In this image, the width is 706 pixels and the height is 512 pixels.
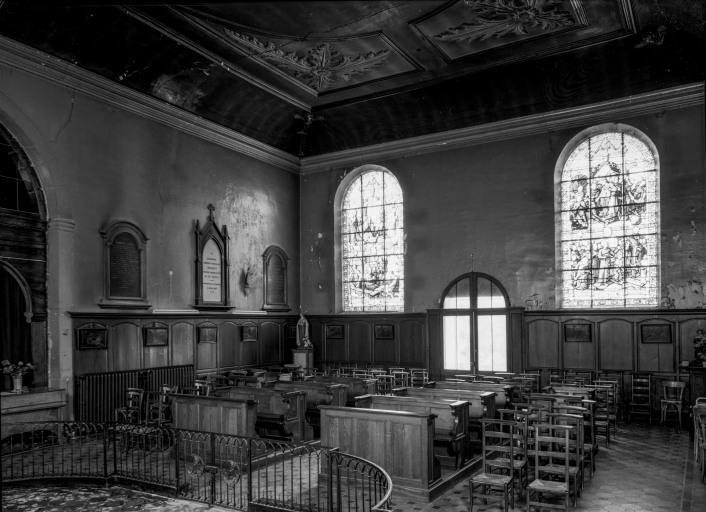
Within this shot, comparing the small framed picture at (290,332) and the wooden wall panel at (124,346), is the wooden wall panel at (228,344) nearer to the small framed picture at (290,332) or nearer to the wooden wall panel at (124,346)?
the small framed picture at (290,332)

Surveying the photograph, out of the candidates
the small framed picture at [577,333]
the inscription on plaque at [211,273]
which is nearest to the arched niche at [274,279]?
the inscription on plaque at [211,273]

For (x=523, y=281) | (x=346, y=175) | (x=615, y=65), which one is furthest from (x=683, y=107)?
(x=346, y=175)

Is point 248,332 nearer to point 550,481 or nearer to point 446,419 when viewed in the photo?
point 446,419

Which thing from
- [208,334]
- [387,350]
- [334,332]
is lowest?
[387,350]

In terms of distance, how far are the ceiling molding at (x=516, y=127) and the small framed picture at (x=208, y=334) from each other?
6.79 m

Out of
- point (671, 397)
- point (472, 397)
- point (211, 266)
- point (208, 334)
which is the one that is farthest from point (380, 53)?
point (671, 397)

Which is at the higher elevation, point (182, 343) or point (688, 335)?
point (688, 335)

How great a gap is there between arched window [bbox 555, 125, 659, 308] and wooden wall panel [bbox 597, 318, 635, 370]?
617 mm

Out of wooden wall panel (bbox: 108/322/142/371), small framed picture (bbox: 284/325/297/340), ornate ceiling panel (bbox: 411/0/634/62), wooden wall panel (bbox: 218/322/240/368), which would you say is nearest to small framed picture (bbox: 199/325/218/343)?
wooden wall panel (bbox: 218/322/240/368)

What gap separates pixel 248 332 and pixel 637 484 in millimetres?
11512

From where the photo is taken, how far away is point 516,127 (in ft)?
54.2

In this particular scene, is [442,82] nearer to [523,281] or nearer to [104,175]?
[523,281]

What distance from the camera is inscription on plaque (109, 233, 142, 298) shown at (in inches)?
534

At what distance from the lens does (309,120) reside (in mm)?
18438
